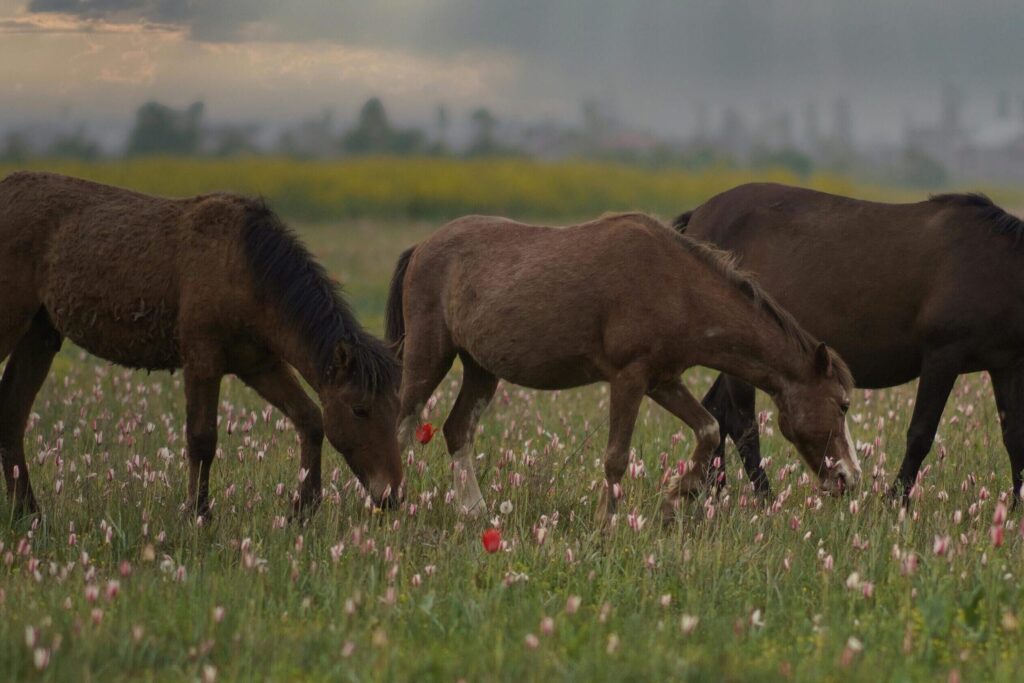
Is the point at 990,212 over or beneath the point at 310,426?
over

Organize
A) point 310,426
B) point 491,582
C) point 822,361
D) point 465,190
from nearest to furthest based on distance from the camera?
point 491,582 < point 822,361 < point 310,426 < point 465,190

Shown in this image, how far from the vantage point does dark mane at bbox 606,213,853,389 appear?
800 centimetres

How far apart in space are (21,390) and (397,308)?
263cm

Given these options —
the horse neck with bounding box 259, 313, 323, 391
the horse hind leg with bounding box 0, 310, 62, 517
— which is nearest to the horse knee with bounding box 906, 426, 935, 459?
the horse neck with bounding box 259, 313, 323, 391

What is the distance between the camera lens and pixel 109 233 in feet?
27.8

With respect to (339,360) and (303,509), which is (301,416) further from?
(339,360)

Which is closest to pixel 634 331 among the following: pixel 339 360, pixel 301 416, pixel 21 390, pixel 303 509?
pixel 339 360

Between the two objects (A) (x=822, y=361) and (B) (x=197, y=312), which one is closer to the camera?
(A) (x=822, y=361)

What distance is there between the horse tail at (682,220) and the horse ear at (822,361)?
2.80m

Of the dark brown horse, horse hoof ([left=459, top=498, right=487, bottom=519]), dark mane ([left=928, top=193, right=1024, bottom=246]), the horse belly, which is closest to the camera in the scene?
horse hoof ([left=459, top=498, right=487, bottom=519])

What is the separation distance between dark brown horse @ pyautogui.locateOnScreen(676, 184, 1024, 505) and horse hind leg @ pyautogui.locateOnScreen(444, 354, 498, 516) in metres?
1.88

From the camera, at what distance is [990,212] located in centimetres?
934

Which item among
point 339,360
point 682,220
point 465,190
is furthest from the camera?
point 465,190

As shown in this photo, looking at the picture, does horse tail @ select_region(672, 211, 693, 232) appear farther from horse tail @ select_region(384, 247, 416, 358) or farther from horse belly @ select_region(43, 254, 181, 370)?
horse belly @ select_region(43, 254, 181, 370)
